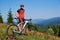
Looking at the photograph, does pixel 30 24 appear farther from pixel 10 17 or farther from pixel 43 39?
pixel 10 17

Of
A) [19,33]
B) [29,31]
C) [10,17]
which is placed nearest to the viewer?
[19,33]

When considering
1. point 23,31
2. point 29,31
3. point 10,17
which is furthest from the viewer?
point 10,17

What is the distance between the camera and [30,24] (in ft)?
49.3

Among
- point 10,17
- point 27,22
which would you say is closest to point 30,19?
point 27,22

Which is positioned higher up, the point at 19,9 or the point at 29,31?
the point at 19,9

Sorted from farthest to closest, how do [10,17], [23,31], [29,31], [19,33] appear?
[10,17], [29,31], [23,31], [19,33]

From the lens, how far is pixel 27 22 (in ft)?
47.3

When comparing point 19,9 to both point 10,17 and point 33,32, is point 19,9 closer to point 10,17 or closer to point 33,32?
point 33,32

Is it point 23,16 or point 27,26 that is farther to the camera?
point 27,26

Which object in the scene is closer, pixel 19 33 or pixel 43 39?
pixel 19 33

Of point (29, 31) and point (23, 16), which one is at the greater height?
point (23, 16)

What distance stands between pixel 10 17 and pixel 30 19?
246 ft

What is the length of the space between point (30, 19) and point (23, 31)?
83 cm

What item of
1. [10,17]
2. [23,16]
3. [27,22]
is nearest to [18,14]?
[23,16]
